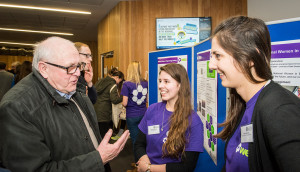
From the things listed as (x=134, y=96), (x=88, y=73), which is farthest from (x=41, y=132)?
(x=134, y=96)

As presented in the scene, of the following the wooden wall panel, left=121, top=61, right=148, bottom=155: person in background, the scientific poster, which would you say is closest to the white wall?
the wooden wall panel

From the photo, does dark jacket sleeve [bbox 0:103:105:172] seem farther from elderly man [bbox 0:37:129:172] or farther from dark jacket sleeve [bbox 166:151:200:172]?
dark jacket sleeve [bbox 166:151:200:172]

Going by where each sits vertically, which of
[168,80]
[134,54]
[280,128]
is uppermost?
[134,54]

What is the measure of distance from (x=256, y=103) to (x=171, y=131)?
833 mm

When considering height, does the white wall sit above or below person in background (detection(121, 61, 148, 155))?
above

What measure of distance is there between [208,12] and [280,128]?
4815mm

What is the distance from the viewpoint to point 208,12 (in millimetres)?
5039

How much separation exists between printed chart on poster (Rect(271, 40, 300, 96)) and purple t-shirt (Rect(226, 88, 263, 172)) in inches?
13.6

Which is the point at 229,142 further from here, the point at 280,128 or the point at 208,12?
the point at 208,12

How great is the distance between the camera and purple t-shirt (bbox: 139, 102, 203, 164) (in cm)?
159

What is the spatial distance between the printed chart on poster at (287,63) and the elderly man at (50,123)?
0.99 metres

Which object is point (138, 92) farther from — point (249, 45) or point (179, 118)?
point (249, 45)

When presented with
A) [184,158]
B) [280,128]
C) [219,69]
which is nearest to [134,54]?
[184,158]

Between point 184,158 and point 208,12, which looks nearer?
point 184,158
